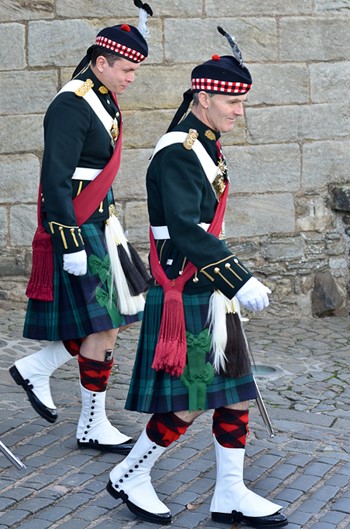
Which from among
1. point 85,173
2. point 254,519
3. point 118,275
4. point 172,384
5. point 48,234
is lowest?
point 254,519

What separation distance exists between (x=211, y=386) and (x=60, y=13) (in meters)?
4.11

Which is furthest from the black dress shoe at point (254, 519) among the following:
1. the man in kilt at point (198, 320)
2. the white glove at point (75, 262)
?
the white glove at point (75, 262)

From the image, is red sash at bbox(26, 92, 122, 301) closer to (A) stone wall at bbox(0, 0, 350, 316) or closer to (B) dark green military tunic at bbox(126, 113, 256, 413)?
(B) dark green military tunic at bbox(126, 113, 256, 413)

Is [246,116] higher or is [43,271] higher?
[246,116]

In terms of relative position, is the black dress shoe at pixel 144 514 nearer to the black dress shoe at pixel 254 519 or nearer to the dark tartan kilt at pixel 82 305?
the black dress shoe at pixel 254 519

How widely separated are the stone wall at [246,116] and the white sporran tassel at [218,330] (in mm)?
3609

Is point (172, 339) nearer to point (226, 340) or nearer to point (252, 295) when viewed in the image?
point (226, 340)

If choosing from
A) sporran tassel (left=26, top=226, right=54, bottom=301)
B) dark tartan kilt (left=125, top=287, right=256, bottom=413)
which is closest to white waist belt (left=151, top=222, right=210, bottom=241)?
dark tartan kilt (left=125, top=287, right=256, bottom=413)

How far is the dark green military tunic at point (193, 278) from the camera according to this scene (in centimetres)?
406

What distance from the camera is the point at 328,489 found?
4.59 metres

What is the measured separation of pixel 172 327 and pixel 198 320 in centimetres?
11

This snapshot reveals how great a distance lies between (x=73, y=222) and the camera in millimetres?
4758

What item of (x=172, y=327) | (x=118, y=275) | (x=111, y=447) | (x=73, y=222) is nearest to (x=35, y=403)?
(x=111, y=447)

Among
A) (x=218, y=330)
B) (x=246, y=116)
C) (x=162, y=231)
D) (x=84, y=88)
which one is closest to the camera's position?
(x=218, y=330)
